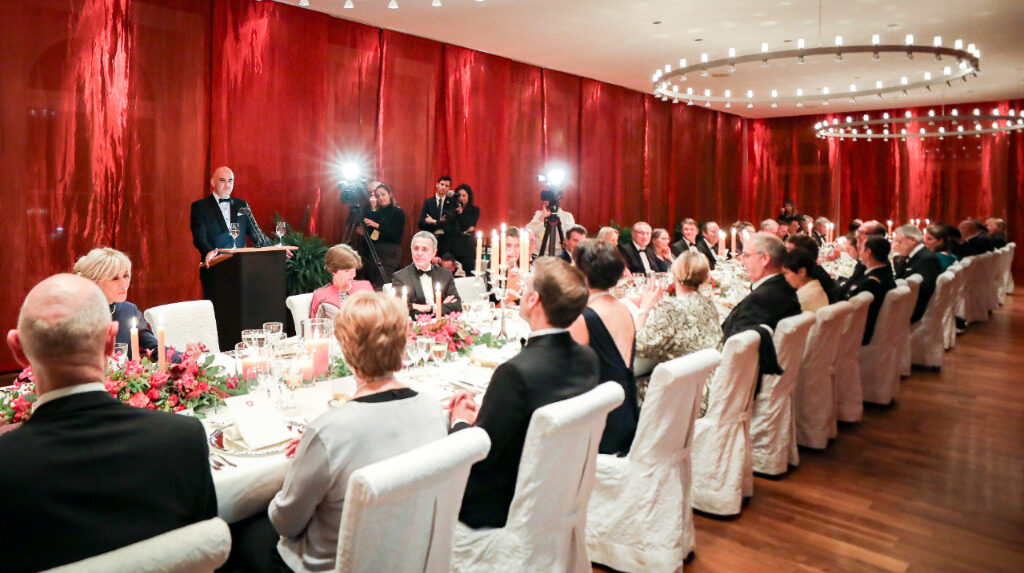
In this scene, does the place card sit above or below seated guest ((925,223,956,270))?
below

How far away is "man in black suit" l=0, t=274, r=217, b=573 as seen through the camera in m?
1.41

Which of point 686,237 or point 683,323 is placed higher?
point 686,237

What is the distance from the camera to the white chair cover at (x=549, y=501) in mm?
2154

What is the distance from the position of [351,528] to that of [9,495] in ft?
2.15

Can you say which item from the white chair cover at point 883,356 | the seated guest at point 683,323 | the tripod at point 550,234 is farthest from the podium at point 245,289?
the white chair cover at point 883,356

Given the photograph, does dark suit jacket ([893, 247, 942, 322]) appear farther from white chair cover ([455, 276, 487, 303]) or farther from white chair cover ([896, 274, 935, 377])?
white chair cover ([455, 276, 487, 303])

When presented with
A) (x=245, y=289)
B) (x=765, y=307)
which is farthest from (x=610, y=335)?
(x=245, y=289)

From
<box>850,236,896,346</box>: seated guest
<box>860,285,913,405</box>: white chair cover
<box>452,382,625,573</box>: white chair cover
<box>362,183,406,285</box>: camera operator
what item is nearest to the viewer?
<box>452,382,625,573</box>: white chair cover

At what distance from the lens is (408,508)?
68.1 inches

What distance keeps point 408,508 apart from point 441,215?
7636mm

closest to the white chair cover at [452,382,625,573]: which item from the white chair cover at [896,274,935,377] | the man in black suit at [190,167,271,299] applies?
the white chair cover at [896,274,935,377]

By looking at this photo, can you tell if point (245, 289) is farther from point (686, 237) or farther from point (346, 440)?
point (686, 237)

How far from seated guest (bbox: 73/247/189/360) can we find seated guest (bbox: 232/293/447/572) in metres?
1.78

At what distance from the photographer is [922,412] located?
221 inches
